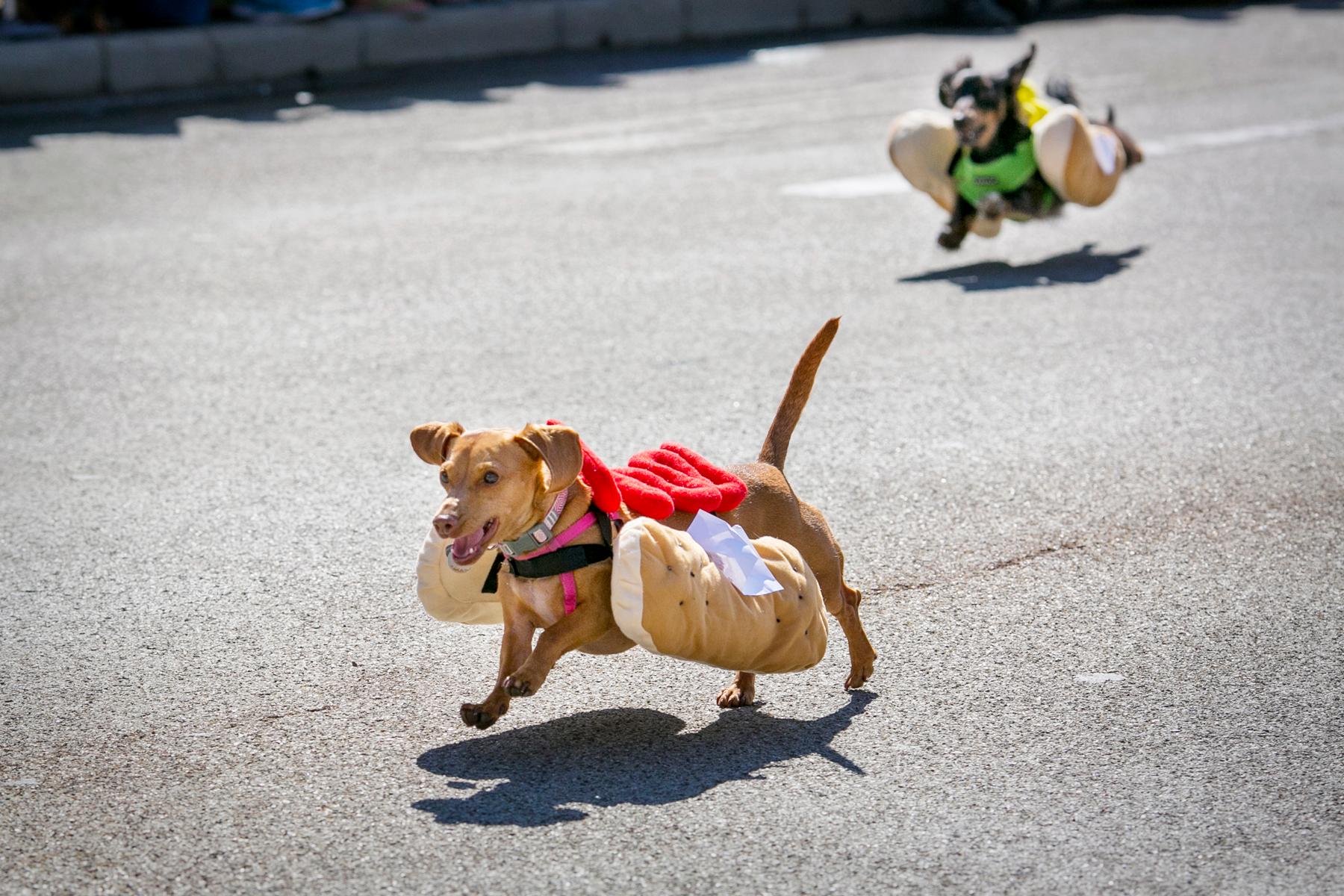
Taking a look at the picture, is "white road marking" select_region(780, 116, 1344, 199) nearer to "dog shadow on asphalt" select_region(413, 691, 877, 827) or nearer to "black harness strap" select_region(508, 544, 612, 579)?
"dog shadow on asphalt" select_region(413, 691, 877, 827)

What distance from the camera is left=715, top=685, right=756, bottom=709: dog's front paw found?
4.46m

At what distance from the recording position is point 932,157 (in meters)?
9.73

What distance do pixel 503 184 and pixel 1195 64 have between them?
9.00 meters

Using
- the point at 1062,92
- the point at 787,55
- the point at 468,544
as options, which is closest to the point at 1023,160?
the point at 1062,92

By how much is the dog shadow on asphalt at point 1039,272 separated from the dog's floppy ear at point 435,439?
5.70 meters

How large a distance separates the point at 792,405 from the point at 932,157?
18.0ft

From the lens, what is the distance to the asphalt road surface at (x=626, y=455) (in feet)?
12.4

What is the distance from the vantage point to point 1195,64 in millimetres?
17297

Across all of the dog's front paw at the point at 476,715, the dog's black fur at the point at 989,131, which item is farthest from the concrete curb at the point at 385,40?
the dog's front paw at the point at 476,715

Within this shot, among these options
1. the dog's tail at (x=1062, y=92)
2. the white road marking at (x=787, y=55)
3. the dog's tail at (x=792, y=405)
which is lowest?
the dog's tail at (x=792, y=405)

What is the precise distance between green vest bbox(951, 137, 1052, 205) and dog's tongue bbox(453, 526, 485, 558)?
6.41 m

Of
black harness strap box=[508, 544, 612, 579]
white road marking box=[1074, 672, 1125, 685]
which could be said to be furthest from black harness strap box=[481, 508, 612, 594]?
white road marking box=[1074, 672, 1125, 685]

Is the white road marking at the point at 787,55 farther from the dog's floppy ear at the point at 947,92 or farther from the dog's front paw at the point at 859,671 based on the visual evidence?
the dog's front paw at the point at 859,671

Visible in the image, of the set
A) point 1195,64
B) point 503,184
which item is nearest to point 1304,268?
point 503,184
